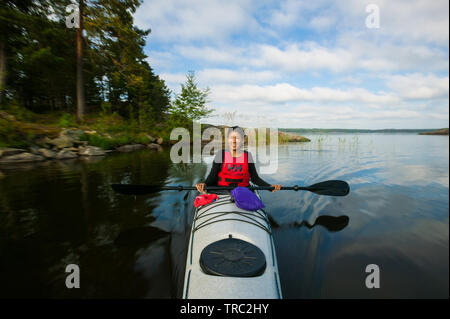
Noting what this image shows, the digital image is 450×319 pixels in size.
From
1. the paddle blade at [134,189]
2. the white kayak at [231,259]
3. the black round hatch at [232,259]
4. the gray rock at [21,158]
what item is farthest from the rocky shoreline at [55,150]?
the black round hatch at [232,259]

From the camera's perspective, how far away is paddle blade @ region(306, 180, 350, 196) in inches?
173

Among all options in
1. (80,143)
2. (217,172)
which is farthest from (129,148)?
(217,172)

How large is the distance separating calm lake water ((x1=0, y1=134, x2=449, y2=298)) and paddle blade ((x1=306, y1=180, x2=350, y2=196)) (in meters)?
0.59

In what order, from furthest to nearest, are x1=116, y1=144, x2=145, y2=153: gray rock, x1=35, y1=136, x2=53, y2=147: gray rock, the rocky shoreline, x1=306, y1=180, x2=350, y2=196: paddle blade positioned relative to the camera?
x1=116, y1=144, x2=145, y2=153: gray rock → x1=35, y1=136, x2=53, y2=147: gray rock → the rocky shoreline → x1=306, y1=180, x2=350, y2=196: paddle blade

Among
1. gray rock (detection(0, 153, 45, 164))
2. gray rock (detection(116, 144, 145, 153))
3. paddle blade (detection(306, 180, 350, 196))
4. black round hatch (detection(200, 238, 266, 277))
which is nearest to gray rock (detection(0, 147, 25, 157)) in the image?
gray rock (detection(0, 153, 45, 164))

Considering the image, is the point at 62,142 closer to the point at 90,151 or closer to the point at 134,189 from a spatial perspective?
the point at 90,151

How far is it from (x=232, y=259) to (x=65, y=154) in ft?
45.8

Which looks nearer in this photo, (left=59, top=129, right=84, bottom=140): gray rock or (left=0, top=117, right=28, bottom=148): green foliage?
(left=0, top=117, right=28, bottom=148): green foliage

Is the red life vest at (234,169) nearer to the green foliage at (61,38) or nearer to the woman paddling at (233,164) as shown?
the woman paddling at (233,164)

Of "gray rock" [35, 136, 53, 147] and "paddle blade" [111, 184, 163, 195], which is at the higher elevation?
"gray rock" [35, 136, 53, 147]

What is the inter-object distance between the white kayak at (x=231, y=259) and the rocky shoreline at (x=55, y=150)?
12.0 meters

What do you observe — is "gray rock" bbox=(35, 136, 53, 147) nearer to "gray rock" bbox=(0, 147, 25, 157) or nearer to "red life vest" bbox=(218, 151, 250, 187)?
"gray rock" bbox=(0, 147, 25, 157)

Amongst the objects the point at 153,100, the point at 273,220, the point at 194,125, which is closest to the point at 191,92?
the point at 194,125

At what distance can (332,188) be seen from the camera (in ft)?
14.6
